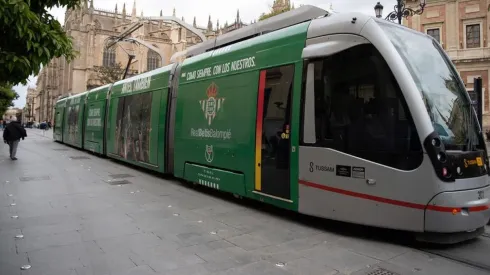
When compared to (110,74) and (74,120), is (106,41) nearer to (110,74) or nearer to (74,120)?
(110,74)

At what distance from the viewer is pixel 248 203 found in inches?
282

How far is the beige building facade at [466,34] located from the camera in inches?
1193

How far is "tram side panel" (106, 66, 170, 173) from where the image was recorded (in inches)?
394

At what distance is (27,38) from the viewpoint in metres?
3.27

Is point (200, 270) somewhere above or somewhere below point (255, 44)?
below

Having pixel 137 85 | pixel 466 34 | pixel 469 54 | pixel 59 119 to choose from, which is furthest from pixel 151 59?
pixel 137 85

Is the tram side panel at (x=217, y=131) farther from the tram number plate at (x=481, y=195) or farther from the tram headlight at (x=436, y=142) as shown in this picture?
the tram number plate at (x=481, y=195)

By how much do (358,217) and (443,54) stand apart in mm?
2780

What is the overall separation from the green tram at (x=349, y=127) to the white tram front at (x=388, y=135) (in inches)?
0.5

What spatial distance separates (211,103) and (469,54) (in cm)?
3132

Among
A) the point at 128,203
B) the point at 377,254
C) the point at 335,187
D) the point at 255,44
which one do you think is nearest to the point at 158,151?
the point at 128,203

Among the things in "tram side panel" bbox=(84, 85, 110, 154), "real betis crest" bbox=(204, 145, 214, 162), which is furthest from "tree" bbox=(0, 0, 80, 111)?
"tram side panel" bbox=(84, 85, 110, 154)

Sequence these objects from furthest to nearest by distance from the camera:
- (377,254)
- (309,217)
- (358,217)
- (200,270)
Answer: (309,217), (358,217), (377,254), (200,270)

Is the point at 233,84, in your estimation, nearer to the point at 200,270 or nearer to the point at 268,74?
the point at 268,74
